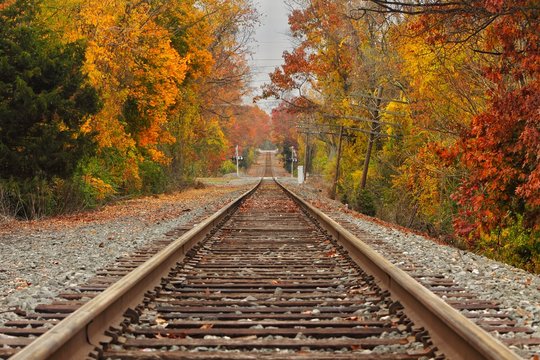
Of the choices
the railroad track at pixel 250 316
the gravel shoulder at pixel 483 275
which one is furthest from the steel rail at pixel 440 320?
the gravel shoulder at pixel 483 275

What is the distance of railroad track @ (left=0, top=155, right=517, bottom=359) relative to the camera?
12.9 ft

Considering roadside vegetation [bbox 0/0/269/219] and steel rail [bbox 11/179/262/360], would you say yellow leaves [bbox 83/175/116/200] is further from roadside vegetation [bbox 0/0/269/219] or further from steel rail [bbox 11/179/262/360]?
steel rail [bbox 11/179/262/360]

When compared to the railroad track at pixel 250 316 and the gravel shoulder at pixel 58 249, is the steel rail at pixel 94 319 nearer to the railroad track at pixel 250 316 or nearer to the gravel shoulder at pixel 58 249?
the railroad track at pixel 250 316

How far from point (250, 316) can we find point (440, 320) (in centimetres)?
146

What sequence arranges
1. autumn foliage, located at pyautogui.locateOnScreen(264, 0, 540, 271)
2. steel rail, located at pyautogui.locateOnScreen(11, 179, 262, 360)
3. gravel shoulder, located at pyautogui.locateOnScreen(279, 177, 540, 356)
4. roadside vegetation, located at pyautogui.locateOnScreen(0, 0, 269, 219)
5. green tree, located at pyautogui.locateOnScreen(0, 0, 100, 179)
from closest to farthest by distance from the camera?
steel rail, located at pyautogui.locateOnScreen(11, 179, 262, 360) < gravel shoulder, located at pyautogui.locateOnScreen(279, 177, 540, 356) < autumn foliage, located at pyautogui.locateOnScreen(264, 0, 540, 271) < green tree, located at pyautogui.locateOnScreen(0, 0, 100, 179) < roadside vegetation, located at pyautogui.locateOnScreen(0, 0, 269, 219)

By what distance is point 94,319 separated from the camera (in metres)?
4.25

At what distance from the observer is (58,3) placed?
63.9 feet

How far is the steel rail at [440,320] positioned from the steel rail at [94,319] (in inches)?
83.7

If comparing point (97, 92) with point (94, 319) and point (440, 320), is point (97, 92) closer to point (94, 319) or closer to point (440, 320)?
point (94, 319)

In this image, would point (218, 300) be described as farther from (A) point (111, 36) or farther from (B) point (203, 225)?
(A) point (111, 36)

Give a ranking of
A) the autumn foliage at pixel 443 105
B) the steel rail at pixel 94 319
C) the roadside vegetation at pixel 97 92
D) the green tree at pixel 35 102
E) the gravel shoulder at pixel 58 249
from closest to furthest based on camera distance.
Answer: the steel rail at pixel 94 319 < the gravel shoulder at pixel 58 249 < the autumn foliage at pixel 443 105 < the green tree at pixel 35 102 < the roadside vegetation at pixel 97 92

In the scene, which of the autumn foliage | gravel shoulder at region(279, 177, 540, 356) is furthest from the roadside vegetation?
gravel shoulder at region(279, 177, 540, 356)

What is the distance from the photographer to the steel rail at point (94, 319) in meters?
3.40

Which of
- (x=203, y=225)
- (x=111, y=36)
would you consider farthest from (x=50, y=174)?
(x=111, y=36)
